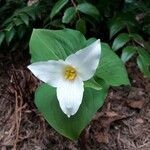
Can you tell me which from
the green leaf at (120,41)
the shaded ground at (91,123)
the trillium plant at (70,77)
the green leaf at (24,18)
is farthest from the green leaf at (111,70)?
the green leaf at (24,18)

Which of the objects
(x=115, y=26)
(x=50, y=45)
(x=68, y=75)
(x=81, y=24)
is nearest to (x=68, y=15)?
(x=81, y=24)

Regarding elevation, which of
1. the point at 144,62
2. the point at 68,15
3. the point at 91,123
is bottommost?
the point at 91,123

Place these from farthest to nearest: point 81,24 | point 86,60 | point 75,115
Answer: point 81,24, point 75,115, point 86,60

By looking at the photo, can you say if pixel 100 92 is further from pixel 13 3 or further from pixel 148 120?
pixel 13 3

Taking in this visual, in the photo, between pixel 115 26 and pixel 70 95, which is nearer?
pixel 70 95

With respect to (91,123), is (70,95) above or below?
above

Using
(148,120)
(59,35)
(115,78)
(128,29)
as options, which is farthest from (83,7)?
(148,120)

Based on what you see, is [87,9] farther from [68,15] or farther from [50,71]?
[50,71]

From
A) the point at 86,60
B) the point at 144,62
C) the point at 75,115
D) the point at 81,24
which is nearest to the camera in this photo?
the point at 86,60
